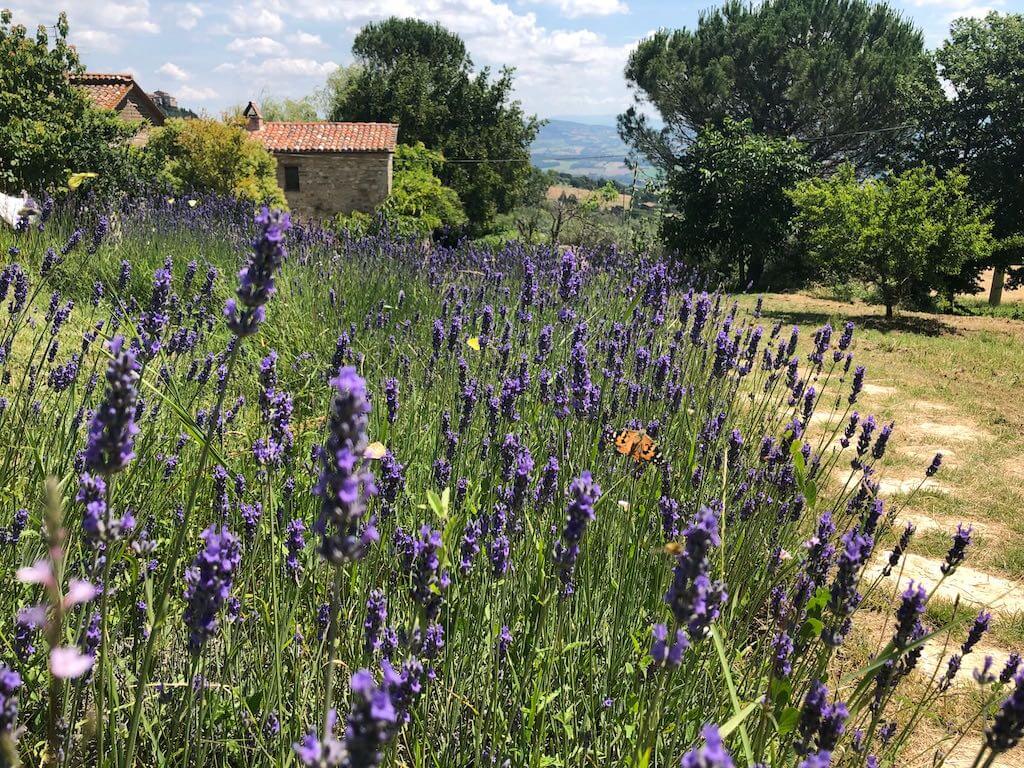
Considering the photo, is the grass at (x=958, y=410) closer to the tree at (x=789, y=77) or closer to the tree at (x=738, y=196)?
the tree at (x=738, y=196)

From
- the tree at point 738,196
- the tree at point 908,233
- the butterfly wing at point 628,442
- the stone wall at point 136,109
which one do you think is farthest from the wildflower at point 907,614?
the stone wall at point 136,109

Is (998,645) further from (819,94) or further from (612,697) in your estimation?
(819,94)

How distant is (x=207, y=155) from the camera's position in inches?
747

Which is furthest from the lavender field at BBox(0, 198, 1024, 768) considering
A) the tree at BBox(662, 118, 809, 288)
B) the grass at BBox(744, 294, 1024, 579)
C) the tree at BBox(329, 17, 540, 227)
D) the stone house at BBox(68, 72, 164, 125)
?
the tree at BBox(329, 17, 540, 227)

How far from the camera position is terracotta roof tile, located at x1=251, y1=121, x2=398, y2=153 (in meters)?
32.3

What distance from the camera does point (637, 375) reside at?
12.0 feet

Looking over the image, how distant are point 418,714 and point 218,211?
865 centimetres

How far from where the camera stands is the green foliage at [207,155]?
18906mm

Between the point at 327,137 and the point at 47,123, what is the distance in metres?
20.6

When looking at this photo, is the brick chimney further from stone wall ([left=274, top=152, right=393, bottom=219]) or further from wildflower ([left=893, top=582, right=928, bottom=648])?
wildflower ([left=893, top=582, right=928, bottom=648])

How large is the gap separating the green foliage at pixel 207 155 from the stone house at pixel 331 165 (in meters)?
12.5

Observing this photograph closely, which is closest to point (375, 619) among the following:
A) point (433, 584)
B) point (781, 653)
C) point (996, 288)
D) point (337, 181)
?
point (433, 584)

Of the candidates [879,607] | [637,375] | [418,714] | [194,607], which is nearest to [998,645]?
[879,607]

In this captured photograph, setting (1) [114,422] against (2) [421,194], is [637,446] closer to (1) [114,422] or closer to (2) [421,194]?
(1) [114,422]
